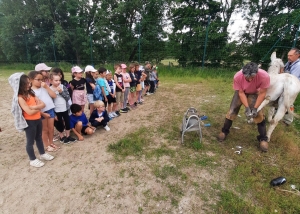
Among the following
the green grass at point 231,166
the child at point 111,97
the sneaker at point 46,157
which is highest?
the child at point 111,97

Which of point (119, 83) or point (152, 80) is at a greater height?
point (119, 83)

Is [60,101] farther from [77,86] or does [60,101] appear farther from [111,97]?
[111,97]

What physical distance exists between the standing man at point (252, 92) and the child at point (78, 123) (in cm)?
283

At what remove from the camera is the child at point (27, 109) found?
8.00 ft

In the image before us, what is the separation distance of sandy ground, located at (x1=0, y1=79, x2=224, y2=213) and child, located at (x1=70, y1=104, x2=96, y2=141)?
0.21 metres

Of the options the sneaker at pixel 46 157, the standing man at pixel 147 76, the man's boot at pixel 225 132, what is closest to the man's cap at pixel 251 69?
the man's boot at pixel 225 132

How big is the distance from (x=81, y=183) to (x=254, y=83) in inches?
123

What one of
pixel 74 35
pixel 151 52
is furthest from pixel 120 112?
pixel 74 35

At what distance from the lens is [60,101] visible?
10.6ft

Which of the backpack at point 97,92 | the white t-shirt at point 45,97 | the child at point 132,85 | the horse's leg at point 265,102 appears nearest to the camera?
the white t-shirt at point 45,97

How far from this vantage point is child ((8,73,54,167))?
244 centimetres

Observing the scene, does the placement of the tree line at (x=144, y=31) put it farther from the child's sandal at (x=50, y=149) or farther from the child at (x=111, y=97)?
the child's sandal at (x=50, y=149)

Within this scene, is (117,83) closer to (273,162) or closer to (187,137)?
(187,137)

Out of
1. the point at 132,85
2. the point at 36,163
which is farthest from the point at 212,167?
the point at 132,85
